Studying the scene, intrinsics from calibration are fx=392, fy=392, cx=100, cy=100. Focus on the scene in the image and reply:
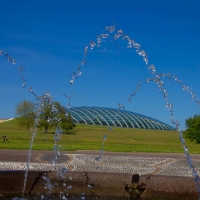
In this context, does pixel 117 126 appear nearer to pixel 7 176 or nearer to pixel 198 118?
pixel 198 118

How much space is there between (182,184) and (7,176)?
3227 millimetres

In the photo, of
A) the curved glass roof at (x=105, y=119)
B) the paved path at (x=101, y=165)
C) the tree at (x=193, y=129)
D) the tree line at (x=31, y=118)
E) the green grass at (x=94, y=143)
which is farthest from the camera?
the curved glass roof at (x=105, y=119)

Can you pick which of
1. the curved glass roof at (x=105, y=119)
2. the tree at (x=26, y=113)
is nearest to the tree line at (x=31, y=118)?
the tree at (x=26, y=113)

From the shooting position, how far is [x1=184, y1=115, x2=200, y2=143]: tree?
49.4 metres

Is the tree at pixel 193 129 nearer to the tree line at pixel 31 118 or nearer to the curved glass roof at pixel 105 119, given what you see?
the tree line at pixel 31 118

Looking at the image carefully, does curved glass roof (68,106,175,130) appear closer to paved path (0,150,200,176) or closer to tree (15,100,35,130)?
tree (15,100,35,130)

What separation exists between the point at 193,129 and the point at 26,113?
28.2 metres

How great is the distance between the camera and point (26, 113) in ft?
212

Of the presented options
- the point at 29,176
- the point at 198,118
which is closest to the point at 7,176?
the point at 29,176

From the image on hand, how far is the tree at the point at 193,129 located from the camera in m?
49.4

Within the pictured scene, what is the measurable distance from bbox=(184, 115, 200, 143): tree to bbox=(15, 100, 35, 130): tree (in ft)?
78.9

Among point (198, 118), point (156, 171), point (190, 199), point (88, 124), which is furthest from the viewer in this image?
point (88, 124)

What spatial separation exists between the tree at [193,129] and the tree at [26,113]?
947 inches

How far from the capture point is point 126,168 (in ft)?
41.3
